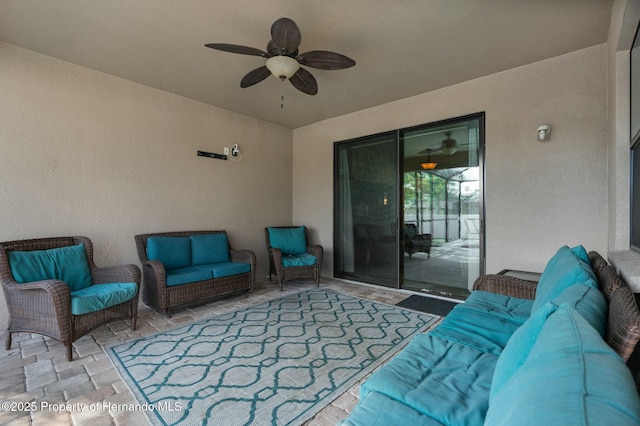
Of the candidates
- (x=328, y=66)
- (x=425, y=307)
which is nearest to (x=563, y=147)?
(x=425, y=307)

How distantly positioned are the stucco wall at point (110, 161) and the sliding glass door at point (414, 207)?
174 centimetres

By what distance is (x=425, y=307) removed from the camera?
3.54 m

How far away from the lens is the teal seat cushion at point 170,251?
355 centimetres

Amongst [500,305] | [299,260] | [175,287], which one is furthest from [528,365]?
[299,260]

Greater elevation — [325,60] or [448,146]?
[325,60]

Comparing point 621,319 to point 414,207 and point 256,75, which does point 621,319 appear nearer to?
point 256,75

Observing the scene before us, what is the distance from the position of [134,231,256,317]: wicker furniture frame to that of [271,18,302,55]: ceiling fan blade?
259 centimetres

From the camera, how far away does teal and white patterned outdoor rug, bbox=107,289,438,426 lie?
5.74ft

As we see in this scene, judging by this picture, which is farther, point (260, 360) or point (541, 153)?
point (541, 153)

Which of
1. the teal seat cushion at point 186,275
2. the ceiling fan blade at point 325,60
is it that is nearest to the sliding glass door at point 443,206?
the ceiling fan blade at point 325,60

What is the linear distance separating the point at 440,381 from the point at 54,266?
11.0 feet

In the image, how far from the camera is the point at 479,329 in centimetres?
175

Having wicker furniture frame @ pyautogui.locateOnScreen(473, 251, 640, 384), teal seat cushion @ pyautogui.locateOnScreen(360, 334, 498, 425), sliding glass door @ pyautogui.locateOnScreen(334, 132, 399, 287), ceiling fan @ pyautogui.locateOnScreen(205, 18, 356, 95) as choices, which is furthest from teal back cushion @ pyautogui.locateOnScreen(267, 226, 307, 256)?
wicker furniture frame @ pyautogui.locateOnScreen(473, 251, 640, 384)

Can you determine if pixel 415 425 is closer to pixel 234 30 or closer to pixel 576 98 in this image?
pixel 234 30
